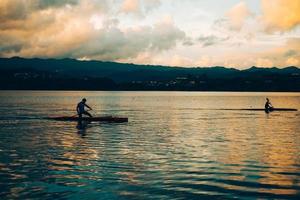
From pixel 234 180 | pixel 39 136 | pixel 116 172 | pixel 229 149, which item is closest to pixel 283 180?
pixel 234 180

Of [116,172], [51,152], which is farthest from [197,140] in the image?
[116,172]

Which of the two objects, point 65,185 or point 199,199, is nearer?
point 199,199

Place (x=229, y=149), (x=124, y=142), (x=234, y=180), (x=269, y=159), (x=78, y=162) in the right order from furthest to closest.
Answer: (x=124, y=142) < (x=229, y=149) < (x=269, y=159) < (x=78, y=162) < (x=234, y=180)

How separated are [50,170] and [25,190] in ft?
14.3

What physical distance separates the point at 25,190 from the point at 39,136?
21466 mm

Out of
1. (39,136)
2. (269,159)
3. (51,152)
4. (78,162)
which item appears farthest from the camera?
(39,136)

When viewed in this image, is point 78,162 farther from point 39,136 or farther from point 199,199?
point 39,136

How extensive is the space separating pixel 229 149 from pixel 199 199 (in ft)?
48.6

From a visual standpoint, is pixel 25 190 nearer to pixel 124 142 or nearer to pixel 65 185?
pixel 65 185

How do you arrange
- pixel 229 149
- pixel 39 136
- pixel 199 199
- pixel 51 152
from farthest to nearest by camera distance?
pixel 39 136 < pixel 229 149 < pixel 51 152 < pixel 199 199

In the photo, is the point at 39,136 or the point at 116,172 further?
the point at 39,136

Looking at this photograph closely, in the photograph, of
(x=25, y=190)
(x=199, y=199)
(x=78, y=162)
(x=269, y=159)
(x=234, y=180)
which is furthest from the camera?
(x=269, y=159)

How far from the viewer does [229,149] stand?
30219 mm

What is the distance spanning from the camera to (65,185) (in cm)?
1817
